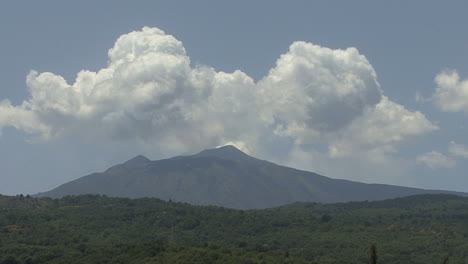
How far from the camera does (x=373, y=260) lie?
58.9m

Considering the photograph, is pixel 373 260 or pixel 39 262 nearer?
pixel 373 260

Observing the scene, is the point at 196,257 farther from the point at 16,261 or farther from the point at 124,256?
the point at 16,261

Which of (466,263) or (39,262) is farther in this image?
(466,263)

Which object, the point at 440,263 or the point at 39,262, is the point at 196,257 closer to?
the point at 39,262

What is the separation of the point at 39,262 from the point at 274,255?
70.7m

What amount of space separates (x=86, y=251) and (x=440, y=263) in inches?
4427

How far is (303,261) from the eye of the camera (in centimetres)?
17988

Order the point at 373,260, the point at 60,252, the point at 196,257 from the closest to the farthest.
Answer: the point at 373,260 → the point at 196,257 → the point at 60,252

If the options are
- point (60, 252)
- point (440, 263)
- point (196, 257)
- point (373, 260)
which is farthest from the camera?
point (440, 263)

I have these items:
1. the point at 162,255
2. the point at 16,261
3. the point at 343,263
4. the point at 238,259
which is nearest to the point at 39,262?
the point at 16,261

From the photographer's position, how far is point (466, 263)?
192 m

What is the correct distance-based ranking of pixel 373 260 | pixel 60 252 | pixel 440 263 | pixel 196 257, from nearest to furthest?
pixel 373 260 → pixel 196 257 → pixel 60 252 → pixel 440 263

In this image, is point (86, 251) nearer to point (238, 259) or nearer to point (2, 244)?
point (2, 244)

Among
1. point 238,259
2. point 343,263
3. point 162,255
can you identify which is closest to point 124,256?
point 162,255
